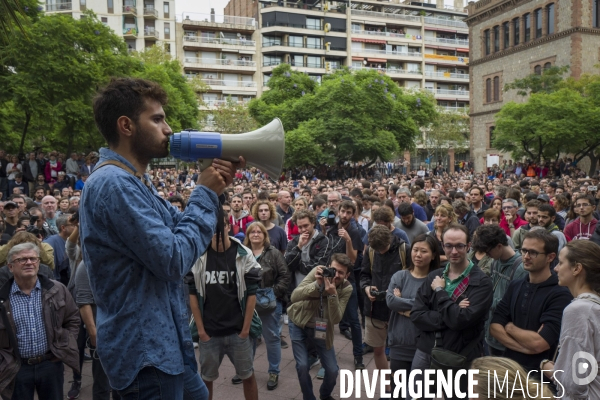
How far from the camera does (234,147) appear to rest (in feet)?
7.09

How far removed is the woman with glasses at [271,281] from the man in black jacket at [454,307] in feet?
6.25

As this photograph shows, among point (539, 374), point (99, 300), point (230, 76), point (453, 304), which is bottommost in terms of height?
point (539, 374)

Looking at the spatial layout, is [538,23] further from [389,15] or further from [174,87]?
[174,87]

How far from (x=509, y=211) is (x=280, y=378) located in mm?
4300

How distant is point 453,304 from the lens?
3898 mm

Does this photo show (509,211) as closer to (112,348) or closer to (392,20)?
(112,348)

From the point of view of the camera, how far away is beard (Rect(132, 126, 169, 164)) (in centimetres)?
213

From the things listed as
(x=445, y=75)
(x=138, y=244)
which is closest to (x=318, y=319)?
(x=138, y=244)

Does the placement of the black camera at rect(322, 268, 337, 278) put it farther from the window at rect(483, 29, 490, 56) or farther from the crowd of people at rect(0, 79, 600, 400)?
the window at rect(483, 29, 490, 56)


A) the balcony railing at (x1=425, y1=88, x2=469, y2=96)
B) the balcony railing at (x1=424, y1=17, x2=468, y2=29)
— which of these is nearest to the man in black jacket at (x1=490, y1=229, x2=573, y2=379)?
the balcony railing at (x1=425, y1=88, x2=469, y2=96)

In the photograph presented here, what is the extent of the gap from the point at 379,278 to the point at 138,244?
13.4 ft

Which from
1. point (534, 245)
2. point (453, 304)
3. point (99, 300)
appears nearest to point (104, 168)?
point (99, 300)

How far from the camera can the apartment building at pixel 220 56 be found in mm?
→ 57156

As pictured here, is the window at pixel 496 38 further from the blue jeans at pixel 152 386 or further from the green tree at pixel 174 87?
the blue jeans at pixel 152 386
